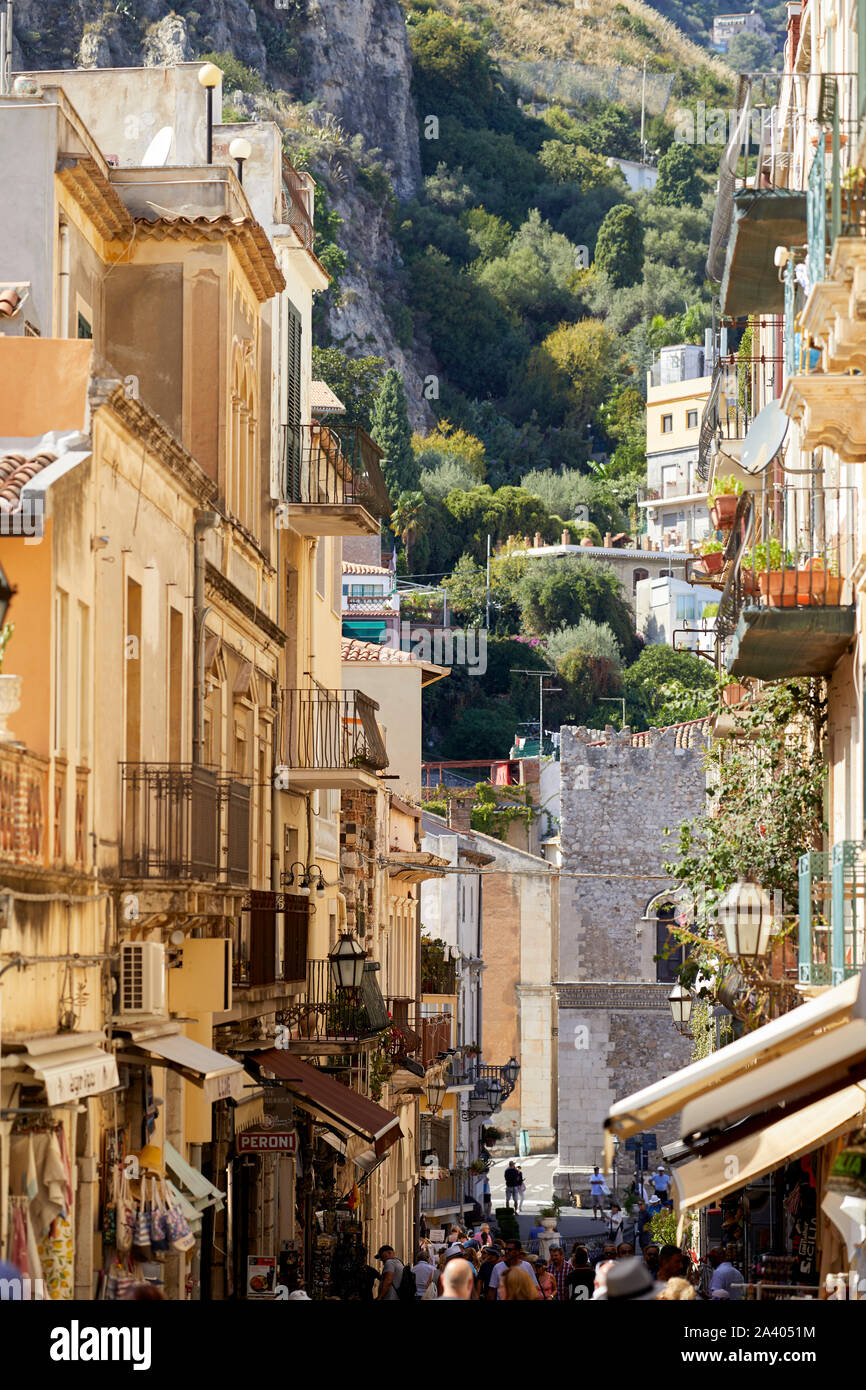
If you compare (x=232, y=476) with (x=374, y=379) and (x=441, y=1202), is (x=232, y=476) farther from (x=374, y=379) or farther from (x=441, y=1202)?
(x=374, y=379)

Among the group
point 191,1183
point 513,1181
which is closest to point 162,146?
point 191,1183

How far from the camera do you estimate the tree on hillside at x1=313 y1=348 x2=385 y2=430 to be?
100m

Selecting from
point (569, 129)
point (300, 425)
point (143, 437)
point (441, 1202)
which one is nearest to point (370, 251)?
point (569, 129)

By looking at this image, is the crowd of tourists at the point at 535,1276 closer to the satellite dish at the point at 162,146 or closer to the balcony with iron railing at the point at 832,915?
the balcony with iron railing at the point at 832,915

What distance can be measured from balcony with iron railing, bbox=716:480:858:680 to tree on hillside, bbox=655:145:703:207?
414 ft

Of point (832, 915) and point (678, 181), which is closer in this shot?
point (832, 915)

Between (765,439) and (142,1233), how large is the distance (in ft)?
26.9

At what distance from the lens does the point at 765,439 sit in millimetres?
18125

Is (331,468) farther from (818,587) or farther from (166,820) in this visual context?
(818,587)

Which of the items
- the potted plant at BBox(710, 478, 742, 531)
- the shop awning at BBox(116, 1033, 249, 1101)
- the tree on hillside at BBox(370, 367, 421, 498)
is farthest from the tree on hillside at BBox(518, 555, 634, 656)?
the shop awning at BBox(116, 1033, 249, 1101)

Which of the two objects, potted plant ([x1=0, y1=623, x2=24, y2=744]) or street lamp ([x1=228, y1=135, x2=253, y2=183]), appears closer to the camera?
potted plant ([x1=0, y1=623, x2=24, y2=744])

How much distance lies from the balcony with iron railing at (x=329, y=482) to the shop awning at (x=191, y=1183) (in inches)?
380

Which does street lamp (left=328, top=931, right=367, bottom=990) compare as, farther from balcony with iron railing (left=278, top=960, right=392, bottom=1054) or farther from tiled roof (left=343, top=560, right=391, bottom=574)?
tiled roof (left=343, top=560, right=391, bottom=574)

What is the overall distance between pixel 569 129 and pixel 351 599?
275 feet
